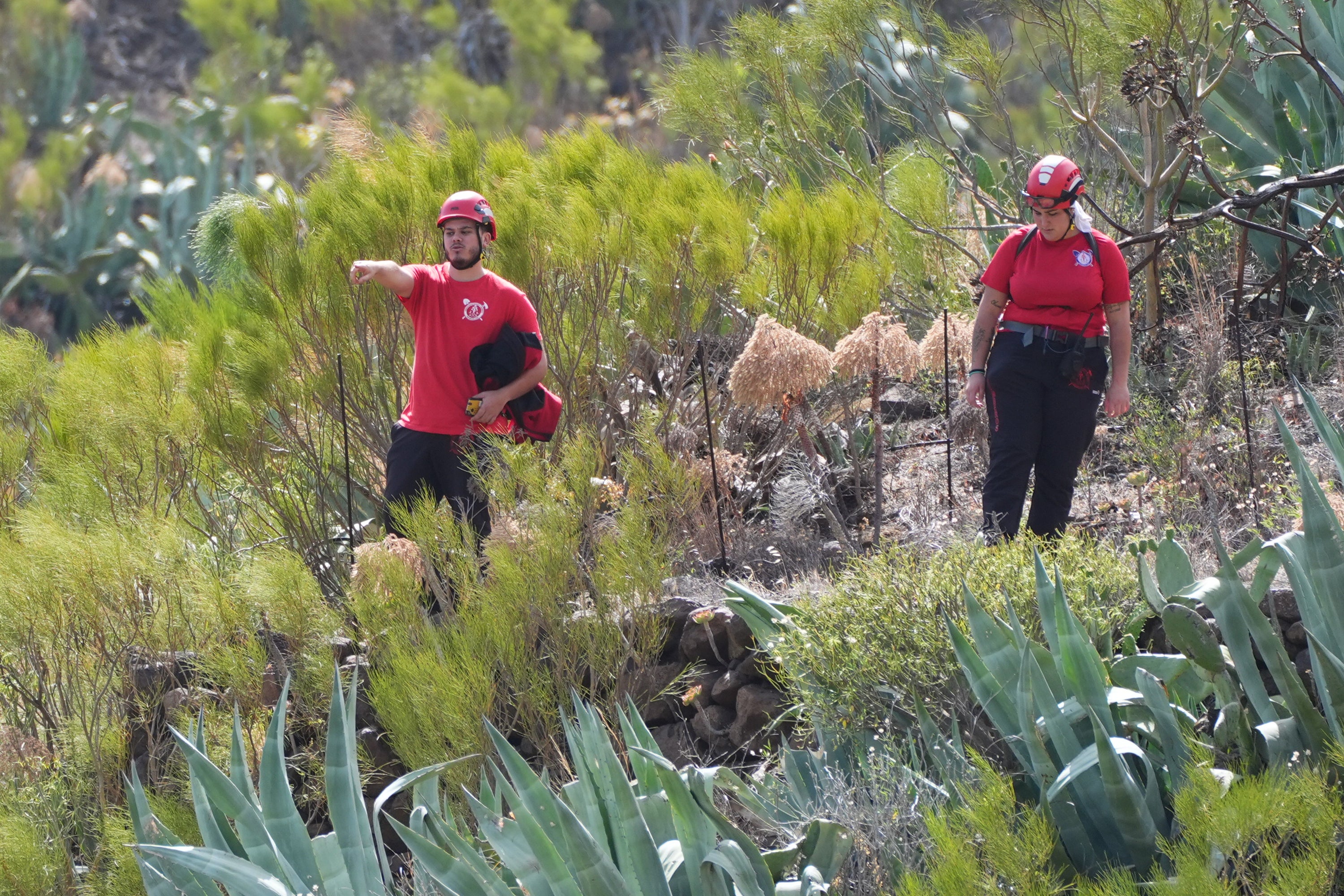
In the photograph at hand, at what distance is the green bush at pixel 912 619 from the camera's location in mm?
3264

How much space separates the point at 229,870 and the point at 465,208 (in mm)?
2480

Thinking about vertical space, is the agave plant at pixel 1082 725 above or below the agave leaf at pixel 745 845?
above

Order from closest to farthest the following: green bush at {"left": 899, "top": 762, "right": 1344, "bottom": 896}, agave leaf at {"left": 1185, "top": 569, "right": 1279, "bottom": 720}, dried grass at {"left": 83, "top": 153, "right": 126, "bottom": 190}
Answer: green bush at {"left": 899, "top": 762, "right": 1344, "bottom": 896} → agave leaf at {"left": 1185, "top": 569, "right": 1279, "bottom": 720} → dried grass at {"left": 83, "top": 153, "right": 126, "bottom": 190}

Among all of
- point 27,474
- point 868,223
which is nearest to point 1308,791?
point 868,223

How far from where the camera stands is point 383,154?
5.63 meters

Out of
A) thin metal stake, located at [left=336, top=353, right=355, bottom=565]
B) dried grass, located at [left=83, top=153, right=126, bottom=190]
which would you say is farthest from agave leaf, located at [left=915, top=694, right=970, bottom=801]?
dried grass, located at [left=83, top=153, right=126, bottom=190]

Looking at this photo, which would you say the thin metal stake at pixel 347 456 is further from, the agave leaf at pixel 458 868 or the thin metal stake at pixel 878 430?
the agave leaf at pixel 458 868

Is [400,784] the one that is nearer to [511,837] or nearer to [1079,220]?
[511,837]

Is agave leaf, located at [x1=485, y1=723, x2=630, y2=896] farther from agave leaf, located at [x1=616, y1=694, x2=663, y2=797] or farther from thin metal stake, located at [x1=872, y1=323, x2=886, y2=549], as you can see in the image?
thin metal stake, located at [x1=872, y1=323, x2=886, y2=549]

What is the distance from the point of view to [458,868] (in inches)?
99.3

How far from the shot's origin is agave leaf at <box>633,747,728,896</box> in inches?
102

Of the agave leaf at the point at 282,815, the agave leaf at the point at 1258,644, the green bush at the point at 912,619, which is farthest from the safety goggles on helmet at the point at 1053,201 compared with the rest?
the agave leaf at the point at 282,815

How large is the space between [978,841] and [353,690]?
54.9 inches

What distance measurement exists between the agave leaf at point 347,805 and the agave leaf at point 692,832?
2.34 feet
